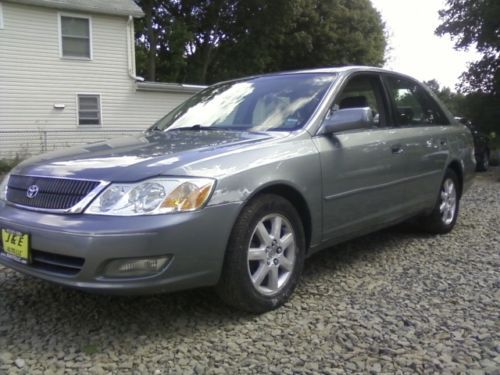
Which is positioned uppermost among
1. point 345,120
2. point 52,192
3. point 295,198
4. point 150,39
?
point 150,39

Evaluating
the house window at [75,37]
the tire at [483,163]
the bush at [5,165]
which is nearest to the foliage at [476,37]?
the tire at [483,163]

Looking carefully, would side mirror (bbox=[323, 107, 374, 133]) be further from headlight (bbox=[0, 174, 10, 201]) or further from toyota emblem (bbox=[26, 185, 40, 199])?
headlight (bbox=[0, 174, 10, 201])

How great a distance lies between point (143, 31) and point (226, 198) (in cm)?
2492

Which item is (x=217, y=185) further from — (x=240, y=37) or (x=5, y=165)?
(x=240, y=37)

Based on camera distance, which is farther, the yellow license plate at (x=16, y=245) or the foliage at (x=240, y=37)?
the foliage at (x=240, y=37)

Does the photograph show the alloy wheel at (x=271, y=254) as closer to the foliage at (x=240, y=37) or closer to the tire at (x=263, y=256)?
the tire at (x=263, y=256)

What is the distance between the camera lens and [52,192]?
281cm

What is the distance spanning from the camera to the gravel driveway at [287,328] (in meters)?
2.54

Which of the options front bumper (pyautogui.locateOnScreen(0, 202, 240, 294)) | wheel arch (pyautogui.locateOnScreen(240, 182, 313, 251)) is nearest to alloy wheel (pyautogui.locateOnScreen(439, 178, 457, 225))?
wheel arch (pyautogui.locateOnScreen(240, 182, 313, 251))

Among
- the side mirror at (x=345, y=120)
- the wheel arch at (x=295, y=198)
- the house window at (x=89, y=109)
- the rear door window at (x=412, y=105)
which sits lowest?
the wheel arch at (x=295, y=198)

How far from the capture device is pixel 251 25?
26.7 m

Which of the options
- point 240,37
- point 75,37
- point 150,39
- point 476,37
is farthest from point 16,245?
point 240,37

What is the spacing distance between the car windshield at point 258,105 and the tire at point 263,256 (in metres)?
0.71

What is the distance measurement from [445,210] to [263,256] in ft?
9.64
